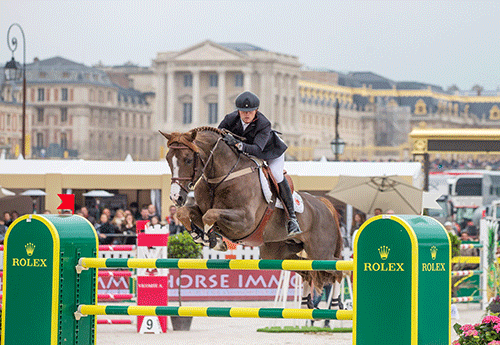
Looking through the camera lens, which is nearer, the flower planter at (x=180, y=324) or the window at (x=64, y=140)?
the flower planter at (x=180, y=324)

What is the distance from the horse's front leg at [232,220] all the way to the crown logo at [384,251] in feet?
4.57

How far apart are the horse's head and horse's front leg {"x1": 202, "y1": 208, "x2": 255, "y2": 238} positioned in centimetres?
23

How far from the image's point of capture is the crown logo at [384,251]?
6723 mm

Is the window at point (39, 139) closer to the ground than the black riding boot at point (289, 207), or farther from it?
farther from it

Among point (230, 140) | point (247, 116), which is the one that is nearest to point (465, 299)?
point (247, 116)

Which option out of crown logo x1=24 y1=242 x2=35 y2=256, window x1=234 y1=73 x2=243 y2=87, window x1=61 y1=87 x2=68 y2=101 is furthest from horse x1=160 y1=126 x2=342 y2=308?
window x1=61 y1=87 x2=68 y2=101

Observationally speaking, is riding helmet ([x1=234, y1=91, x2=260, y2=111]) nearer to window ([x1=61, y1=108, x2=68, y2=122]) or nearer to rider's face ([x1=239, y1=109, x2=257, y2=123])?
rider's face ([x1=239, y1=109, x2=257, y2=123])

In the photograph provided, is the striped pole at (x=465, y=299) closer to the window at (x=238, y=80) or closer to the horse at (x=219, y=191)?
the horse at (x=219, y=191)

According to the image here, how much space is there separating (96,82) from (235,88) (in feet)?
61.1

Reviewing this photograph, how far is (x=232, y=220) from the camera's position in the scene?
7750mm

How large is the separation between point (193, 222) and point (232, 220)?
1.00ft

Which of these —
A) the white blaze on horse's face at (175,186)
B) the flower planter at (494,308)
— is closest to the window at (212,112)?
the flower planter at (494,308)

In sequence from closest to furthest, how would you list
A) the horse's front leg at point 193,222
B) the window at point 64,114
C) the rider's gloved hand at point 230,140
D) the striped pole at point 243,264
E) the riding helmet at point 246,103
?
the striped pole at point 243,264
the horse's front leg at point 193,222
the rider's gloved hand at point 230,140
the riding helmet at point 246,103
the window at point 64,114

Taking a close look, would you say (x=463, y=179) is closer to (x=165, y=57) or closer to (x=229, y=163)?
(x=229, y=163)
